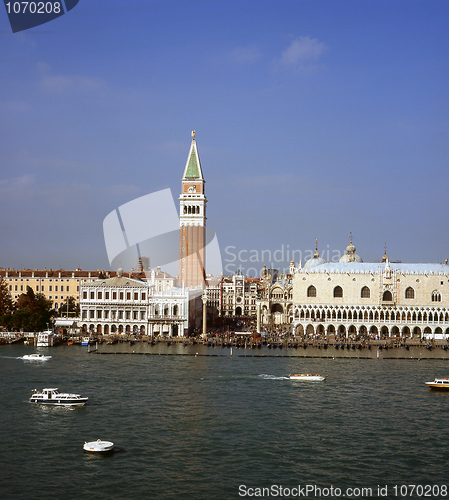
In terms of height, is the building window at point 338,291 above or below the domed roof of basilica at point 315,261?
below

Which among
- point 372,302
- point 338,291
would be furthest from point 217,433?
point 372,302

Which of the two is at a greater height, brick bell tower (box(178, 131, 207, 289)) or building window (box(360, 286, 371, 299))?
brick bell tower (box(178, 131, 207, 289))

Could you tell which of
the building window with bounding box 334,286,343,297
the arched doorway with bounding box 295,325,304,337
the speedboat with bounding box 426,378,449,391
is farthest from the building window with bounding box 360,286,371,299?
the speedboat with bounding box 426,378,449,391

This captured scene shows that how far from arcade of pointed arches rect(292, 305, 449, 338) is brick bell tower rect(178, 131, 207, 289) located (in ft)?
61.3

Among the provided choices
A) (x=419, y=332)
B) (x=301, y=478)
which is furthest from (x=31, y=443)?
(x=419, y=332)

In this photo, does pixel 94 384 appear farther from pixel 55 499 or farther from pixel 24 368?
pixel 55 499

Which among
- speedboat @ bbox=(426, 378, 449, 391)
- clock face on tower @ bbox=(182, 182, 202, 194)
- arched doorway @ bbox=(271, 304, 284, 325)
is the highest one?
clock face on tower @ bbox=(182, 182, 202, 194)

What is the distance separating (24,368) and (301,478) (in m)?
28.8

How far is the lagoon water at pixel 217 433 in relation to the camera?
2109 cm

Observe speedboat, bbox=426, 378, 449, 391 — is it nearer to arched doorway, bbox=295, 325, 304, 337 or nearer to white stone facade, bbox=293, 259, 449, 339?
white stone facade, bbox=293, 259, 449, 339

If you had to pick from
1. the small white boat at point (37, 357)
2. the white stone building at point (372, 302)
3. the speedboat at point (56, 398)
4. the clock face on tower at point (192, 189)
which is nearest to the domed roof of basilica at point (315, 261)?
the white stone building at point (372, 302)

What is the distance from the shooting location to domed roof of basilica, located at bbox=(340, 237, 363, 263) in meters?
83.8

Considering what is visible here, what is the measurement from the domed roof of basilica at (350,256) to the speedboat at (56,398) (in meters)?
58.3

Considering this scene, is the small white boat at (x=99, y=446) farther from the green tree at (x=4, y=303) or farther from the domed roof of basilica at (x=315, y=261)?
the domed roof of basilica at (x=315, y=261)
